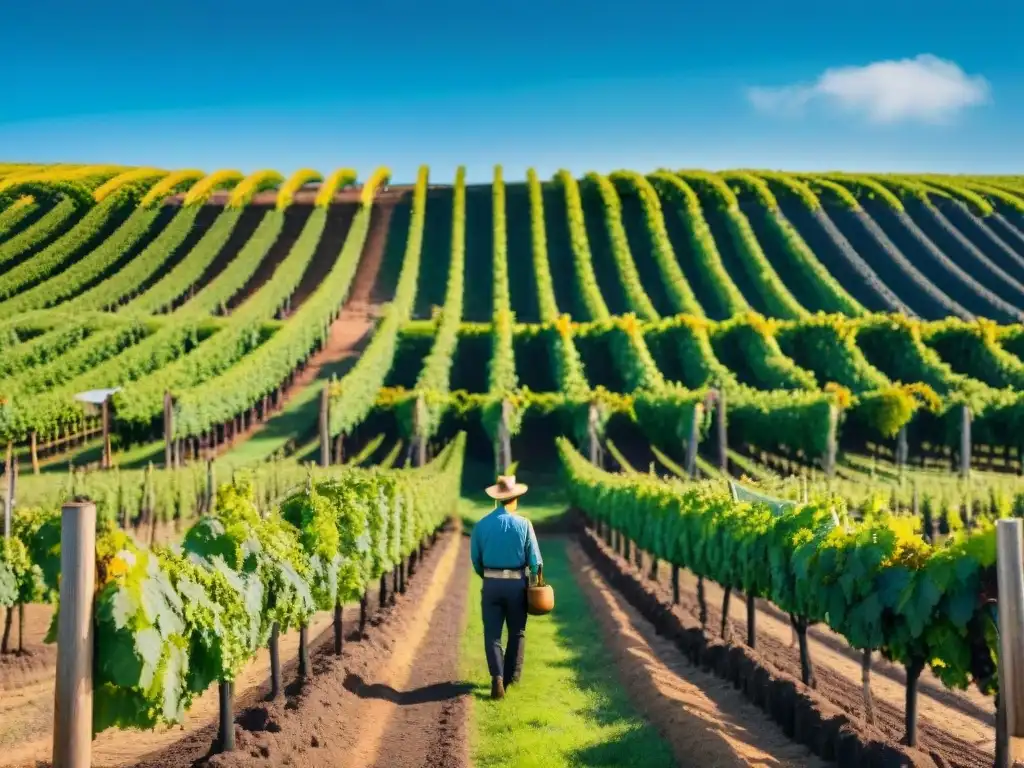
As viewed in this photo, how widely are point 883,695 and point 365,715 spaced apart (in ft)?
20.6

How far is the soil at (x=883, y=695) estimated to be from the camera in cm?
1008

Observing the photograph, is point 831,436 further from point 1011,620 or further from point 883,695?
point 1011,620

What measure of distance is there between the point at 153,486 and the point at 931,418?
2728cm

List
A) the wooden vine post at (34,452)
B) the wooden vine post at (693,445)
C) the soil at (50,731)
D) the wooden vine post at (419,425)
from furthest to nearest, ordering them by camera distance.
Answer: the wooden vine post at (419,425) < the wooden vine post at (34,452) < the wooden vine post at (693,445) < the soil at (50,731)

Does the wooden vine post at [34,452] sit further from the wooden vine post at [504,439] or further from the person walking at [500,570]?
the person walking at [500,570]

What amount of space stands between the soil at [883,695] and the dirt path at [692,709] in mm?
645

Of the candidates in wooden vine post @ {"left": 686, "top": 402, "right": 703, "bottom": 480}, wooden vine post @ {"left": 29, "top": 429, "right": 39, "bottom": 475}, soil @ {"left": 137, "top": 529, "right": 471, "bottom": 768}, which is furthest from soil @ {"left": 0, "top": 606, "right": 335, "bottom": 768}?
wooden vine post @ {"left": 29, "top": 429, "right": 39, "bottom": 475}

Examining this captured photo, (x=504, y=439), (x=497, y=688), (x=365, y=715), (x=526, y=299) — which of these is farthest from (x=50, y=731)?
(x=526, y=299)

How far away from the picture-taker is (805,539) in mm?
11180

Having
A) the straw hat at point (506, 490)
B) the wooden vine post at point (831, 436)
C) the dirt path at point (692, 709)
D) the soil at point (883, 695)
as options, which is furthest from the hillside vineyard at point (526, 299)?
the straw hat at point (506, 490)

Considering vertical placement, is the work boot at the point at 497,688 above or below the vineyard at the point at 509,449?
below

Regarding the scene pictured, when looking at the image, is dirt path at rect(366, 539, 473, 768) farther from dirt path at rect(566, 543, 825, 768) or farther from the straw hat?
the straw hat

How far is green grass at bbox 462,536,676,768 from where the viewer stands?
8.98 meters

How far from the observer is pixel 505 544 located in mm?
11164
